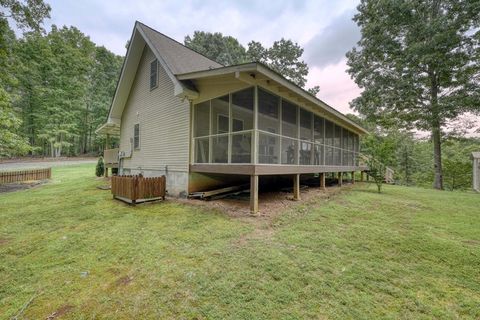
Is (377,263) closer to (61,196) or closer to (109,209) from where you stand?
(109,209)

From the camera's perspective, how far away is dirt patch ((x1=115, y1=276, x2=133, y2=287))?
305 cm

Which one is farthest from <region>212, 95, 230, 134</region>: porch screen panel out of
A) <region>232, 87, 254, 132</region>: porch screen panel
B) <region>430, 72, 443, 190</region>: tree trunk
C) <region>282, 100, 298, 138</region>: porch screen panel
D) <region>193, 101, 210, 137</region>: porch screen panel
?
<region>430, 72, 443, 190</region>: tree trunk

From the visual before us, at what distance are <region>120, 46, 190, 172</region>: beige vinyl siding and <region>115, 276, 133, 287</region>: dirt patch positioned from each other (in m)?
5.48

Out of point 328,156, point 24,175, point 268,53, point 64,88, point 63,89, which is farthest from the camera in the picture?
point 64,88

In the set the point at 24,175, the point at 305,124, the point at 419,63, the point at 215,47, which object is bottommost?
the point at 24,175

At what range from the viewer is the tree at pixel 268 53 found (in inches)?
1139

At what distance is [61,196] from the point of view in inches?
360

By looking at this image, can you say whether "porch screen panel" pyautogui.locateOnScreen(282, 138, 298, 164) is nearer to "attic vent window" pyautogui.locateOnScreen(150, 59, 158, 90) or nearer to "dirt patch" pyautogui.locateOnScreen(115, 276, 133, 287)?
"dirt patch" pyautogui.locateOnScreen(115, 276, 133, 287)

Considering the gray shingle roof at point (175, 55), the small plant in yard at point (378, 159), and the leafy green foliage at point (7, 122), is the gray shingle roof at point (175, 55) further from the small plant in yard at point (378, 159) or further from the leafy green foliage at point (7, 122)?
the small plant in yard at point (378, 159)

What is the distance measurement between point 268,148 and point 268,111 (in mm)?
2649

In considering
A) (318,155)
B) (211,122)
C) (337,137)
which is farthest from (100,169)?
(337,137)

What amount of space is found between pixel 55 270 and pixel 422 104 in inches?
853

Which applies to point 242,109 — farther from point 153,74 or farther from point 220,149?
point 153,74

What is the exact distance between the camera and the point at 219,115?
28.0ft
